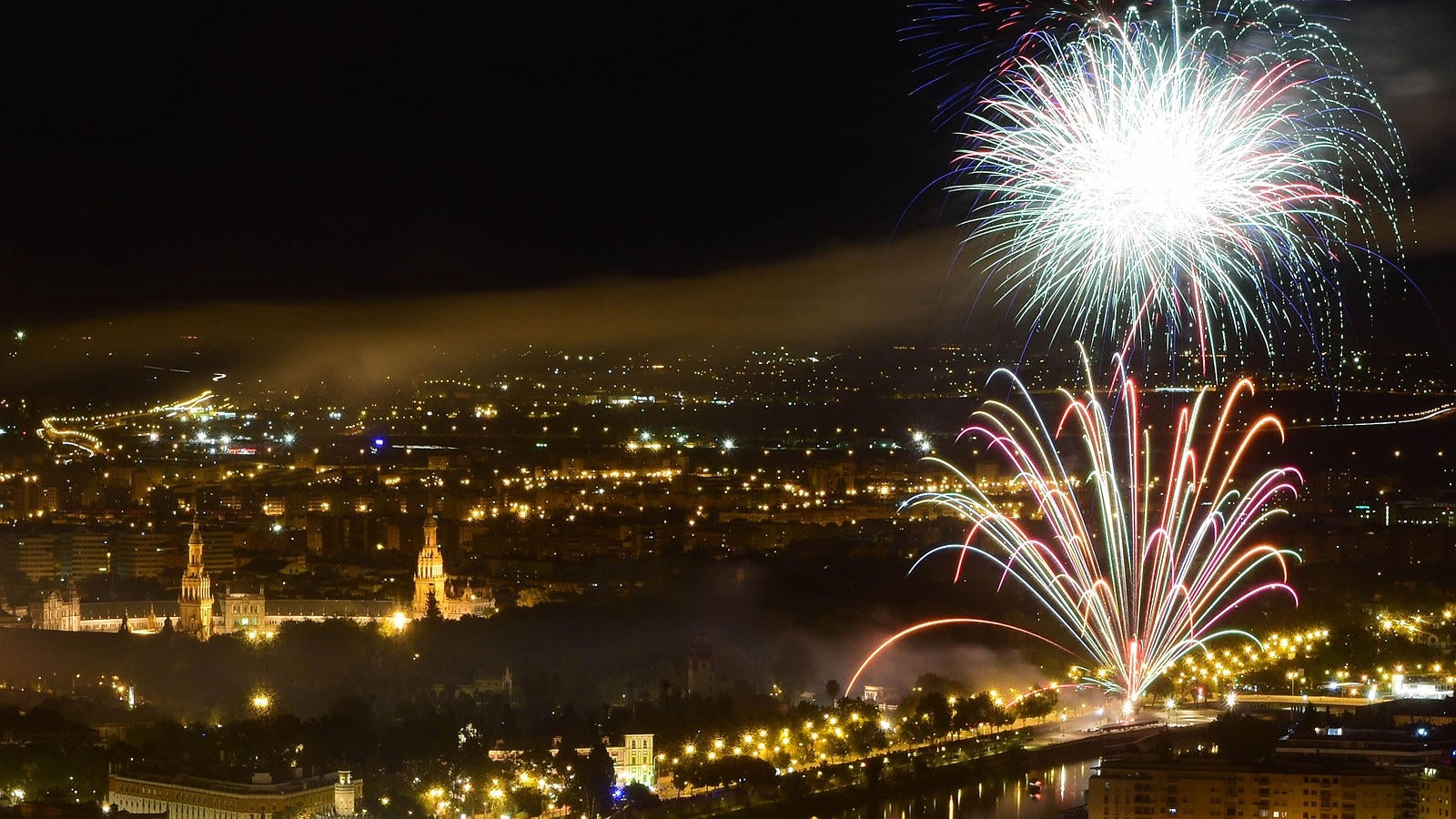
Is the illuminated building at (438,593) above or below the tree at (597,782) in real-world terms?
above

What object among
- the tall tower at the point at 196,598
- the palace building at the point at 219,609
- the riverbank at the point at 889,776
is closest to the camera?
the riverbank at the point at 889,776

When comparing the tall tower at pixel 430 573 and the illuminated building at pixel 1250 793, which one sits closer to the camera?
the illuminated building at pixel 1250 793

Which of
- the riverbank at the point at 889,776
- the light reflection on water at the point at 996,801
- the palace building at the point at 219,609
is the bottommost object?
the light reflection on water at the point at 996,801

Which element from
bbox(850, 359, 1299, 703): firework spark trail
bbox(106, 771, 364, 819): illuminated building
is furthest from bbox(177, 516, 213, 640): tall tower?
bbox(106, 771, 364, 819): illuminated building

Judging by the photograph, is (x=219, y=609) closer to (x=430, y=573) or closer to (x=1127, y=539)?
(x=430, y=573)

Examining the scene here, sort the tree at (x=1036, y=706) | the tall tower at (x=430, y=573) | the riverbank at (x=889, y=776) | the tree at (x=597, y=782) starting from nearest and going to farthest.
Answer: the tree at (x=597, y=782)
the riverbank at (x=889, y=776)
the tree at (x=1036, y=706)
the tall tower at (x=430, y=573)

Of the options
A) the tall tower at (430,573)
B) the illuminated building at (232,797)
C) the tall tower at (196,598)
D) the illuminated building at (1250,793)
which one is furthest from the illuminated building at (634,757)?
the tall tower at (430,573)

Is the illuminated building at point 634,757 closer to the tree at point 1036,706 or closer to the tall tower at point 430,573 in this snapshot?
the tree at point 1036,706

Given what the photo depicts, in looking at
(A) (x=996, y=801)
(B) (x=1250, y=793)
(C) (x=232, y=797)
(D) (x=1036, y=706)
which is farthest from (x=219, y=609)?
(B) (x=1250, y=793)

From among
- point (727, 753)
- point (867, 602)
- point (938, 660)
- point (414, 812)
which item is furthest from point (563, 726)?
point (867, 602)
